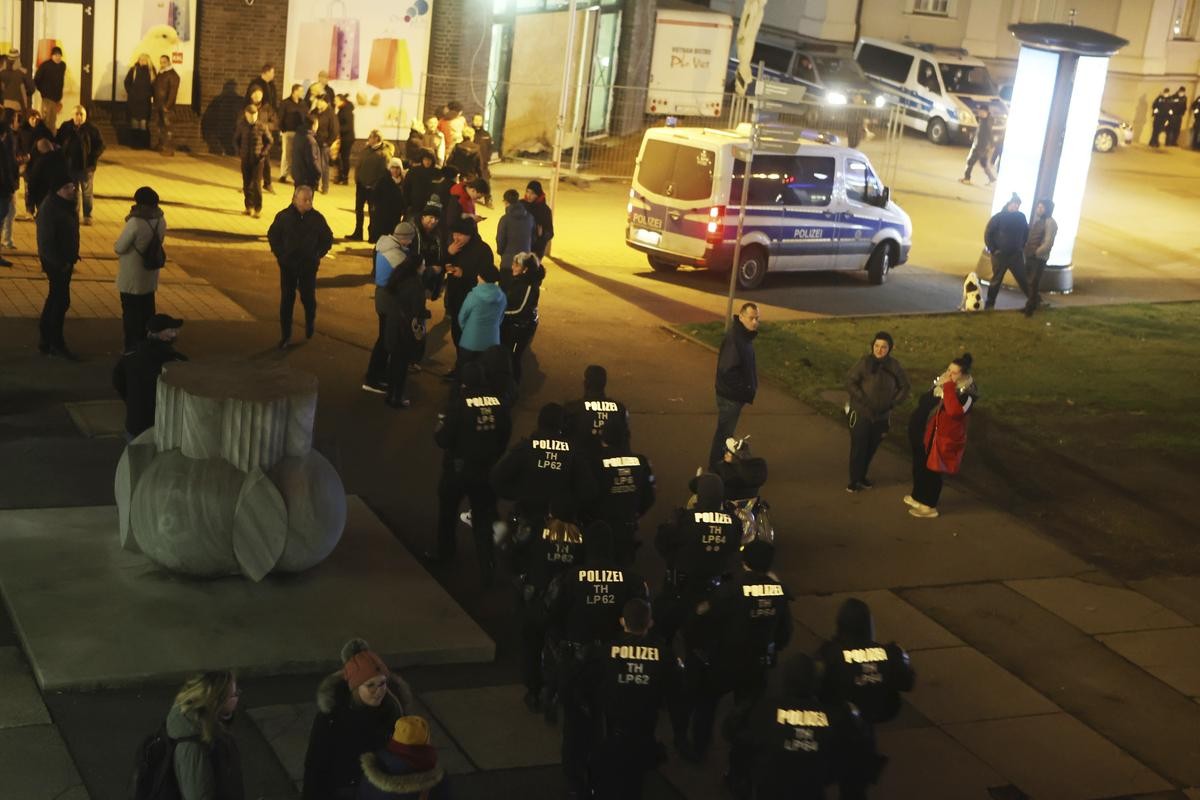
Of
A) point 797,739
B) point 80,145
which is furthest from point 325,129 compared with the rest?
point 797,739

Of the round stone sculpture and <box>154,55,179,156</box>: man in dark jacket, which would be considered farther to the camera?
<box>154,55,179,156</box>: man in dark jacket

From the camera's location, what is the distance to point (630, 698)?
7535 millimetres

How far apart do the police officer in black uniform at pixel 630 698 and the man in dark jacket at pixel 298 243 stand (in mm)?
8620

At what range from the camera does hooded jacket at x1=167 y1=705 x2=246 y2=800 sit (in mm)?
6035

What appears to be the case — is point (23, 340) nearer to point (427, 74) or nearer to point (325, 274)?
point (325, 274)

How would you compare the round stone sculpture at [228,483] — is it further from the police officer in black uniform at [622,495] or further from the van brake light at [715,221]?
the van brake light at [715,221]

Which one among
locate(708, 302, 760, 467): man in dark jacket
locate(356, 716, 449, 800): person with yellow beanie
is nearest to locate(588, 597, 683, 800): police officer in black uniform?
locate(356, 716, 449, 800): person with yellow beanie

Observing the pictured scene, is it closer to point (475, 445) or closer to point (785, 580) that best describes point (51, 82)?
point (475, 445)

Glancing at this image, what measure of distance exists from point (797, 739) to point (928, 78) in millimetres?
35195

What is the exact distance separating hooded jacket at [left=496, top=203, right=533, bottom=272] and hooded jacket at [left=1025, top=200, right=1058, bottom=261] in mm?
7238

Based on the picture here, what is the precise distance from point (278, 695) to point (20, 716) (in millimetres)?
1367

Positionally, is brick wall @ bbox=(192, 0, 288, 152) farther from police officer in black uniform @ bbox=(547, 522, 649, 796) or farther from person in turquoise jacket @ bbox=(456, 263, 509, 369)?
police officer in black uniform @ bbox=(547, 522, 649, 796)

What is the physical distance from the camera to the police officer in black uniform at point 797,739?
696 cm

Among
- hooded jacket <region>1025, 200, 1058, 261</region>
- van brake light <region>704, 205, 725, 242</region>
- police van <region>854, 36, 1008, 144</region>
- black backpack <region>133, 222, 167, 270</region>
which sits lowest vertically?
black backpack <region>133, 222, 167, 270</region>
